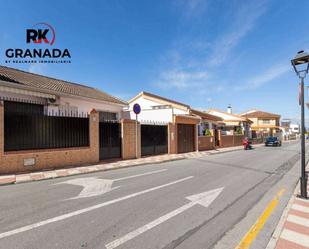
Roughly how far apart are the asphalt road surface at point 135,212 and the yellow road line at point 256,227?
0.25 ft

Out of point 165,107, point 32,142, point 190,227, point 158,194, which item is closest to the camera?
point 190,227

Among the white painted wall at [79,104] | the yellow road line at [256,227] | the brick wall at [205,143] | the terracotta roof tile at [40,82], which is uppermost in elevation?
the terracotta roof tile at [40,82]

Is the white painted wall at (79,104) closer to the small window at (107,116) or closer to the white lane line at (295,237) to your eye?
the small window at (107,116)

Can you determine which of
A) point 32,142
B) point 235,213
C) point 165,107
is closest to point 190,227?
point 235,213

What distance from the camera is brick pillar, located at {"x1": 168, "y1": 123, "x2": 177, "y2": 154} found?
1702 centimetres

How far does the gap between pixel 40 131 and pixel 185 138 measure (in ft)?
41.0

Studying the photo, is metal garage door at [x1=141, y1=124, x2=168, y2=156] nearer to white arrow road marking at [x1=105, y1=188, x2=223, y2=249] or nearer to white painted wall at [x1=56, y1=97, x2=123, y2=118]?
white painted wall at [x1=56, y1=97, x2=123, y2=118]

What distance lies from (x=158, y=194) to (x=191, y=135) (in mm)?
14416

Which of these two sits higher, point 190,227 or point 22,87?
point 22,87

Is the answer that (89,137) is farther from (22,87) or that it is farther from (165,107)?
(165,107)

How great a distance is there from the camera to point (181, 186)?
6.83m

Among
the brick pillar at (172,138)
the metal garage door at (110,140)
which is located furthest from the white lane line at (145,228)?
the brick pillar at (172,138)

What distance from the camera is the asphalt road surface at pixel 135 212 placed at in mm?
3414

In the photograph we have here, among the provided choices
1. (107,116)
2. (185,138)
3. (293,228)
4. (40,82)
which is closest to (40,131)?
(40,82)
